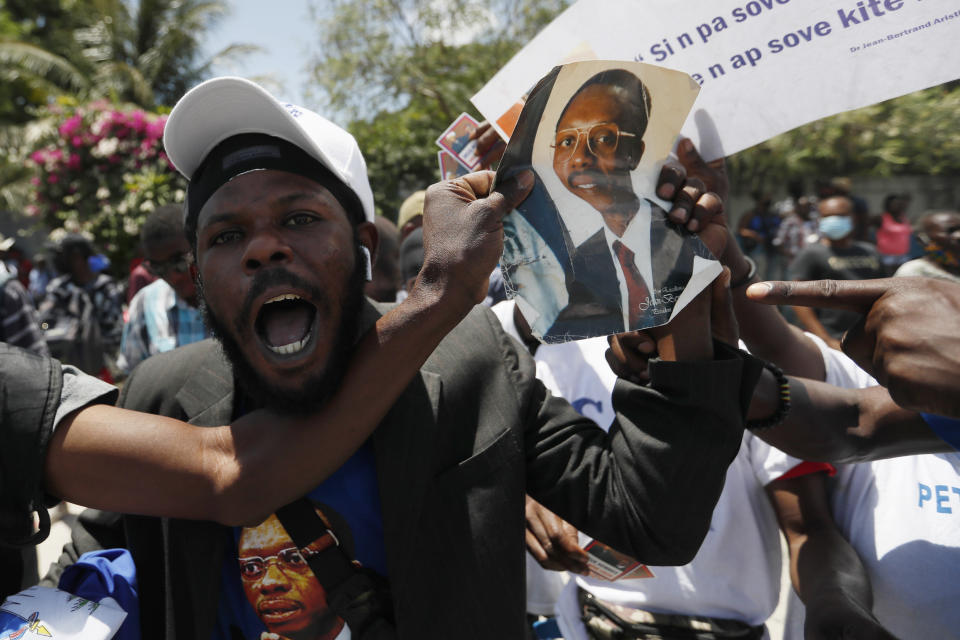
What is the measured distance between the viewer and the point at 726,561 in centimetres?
182

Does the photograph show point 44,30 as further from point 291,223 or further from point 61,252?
point 291,223

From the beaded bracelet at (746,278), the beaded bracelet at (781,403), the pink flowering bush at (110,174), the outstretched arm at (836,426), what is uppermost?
the pink flowering bush at (110,174)

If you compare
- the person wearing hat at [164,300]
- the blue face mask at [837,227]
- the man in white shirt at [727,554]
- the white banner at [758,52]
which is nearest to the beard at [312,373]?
the white banner at [758,52]

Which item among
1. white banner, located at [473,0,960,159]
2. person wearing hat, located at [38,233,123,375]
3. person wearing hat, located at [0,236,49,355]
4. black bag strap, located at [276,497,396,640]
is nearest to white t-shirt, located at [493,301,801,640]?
black bag strap, located at [276,497,396,640]

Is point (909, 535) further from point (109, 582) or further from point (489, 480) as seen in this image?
point (109, 582)

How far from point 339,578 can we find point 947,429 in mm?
1286

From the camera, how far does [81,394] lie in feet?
4.13

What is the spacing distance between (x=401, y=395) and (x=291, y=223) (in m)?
0.42

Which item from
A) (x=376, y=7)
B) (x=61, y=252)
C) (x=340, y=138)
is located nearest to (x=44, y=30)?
(x=376, y=7)

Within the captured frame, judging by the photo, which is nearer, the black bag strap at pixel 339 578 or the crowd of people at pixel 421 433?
the crowd of people at pixel 421 433

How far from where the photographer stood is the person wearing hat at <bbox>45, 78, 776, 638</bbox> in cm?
123

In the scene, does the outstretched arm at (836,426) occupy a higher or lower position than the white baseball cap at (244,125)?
lower

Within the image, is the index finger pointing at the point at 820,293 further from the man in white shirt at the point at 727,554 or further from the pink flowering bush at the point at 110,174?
the pink flowering bush at the point at 110,174

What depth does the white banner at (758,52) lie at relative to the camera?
109cm
